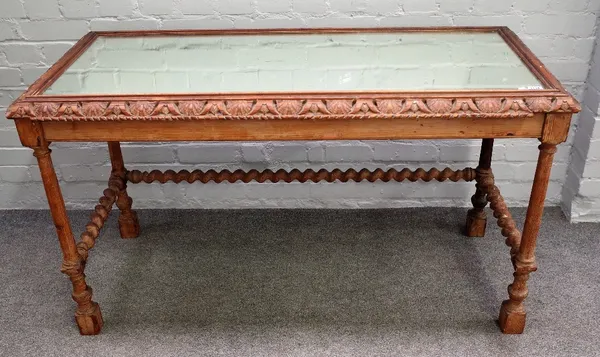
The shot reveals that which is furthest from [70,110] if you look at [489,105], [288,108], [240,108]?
[489,105]

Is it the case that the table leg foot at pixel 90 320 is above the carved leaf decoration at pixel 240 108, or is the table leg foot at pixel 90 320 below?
below

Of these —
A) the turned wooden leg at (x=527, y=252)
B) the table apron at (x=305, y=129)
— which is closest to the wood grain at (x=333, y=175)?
the turned wooden leg at (x=527, y=252)

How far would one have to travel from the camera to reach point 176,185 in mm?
2480

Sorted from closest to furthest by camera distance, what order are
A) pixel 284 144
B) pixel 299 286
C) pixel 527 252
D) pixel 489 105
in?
1. pixel 489 105
2. pixel 527 252
3. pixel 299 286
4. pixel 284 144

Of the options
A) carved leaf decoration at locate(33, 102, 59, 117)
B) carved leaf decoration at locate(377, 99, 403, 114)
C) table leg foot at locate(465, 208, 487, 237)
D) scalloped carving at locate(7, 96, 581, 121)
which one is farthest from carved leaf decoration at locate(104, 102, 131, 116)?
table leg foot at locate(465, 208, 487, 237)

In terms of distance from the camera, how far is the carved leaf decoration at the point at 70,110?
1.51 meters

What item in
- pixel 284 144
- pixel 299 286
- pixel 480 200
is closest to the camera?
pixel 299 286

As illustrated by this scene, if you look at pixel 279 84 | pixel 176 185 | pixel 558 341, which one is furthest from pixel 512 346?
pixel 176 185

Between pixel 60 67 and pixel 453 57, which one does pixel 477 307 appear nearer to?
pixel 453 57

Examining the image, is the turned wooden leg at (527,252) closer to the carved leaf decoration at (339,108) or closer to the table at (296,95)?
the table at (296,95)

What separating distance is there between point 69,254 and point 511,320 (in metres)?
1.32

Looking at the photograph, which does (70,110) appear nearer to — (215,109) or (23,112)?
(23,112)

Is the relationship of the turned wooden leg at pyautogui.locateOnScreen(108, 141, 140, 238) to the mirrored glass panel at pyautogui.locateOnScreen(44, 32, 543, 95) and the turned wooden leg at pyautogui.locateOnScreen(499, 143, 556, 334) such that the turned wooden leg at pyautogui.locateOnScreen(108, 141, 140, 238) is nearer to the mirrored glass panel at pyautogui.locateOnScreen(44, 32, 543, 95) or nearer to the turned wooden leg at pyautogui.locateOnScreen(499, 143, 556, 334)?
the mirrored glass panel at pyautogui.locateOnScreen(44, 32, 543, 95)

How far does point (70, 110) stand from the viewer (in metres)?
1.51
